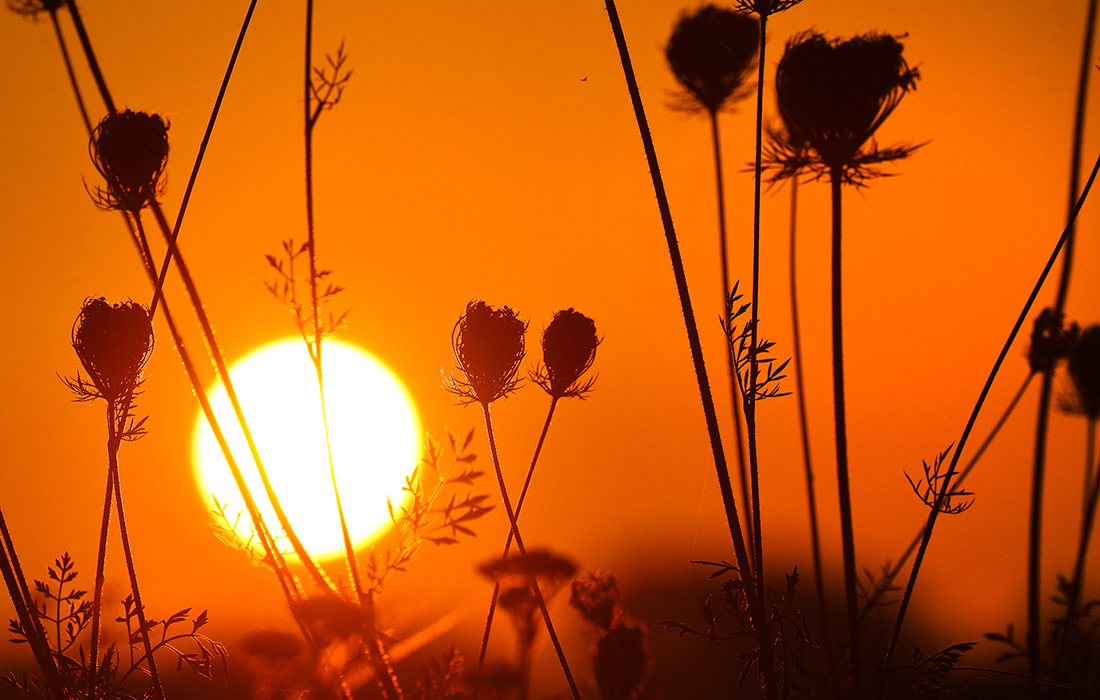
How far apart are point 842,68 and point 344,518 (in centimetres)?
144

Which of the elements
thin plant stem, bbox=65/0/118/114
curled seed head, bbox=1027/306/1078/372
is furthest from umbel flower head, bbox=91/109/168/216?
curled seed head, bbox=1027/306/1078/372

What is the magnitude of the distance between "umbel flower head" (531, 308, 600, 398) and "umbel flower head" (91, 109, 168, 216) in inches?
40.1

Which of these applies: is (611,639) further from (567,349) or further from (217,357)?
(217,357)

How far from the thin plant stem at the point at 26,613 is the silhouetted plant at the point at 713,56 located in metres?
1.82

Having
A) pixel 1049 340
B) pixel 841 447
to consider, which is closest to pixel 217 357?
pixel 841 447

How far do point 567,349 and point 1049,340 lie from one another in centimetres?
120

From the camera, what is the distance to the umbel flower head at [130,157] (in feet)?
6.24

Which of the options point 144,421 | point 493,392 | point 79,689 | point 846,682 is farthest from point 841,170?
point 79,689

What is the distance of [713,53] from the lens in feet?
8.05

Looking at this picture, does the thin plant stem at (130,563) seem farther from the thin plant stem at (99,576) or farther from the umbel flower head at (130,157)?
the umbel flower head at (130,157)

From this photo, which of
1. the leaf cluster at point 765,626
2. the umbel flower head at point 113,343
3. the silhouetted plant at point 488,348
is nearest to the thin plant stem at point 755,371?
the leaf cluster at point 765,626

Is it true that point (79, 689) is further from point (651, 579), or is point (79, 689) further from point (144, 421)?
point (651, 579)

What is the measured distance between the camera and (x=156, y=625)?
1.97 metres

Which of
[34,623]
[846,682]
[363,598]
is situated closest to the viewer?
[34,623]
